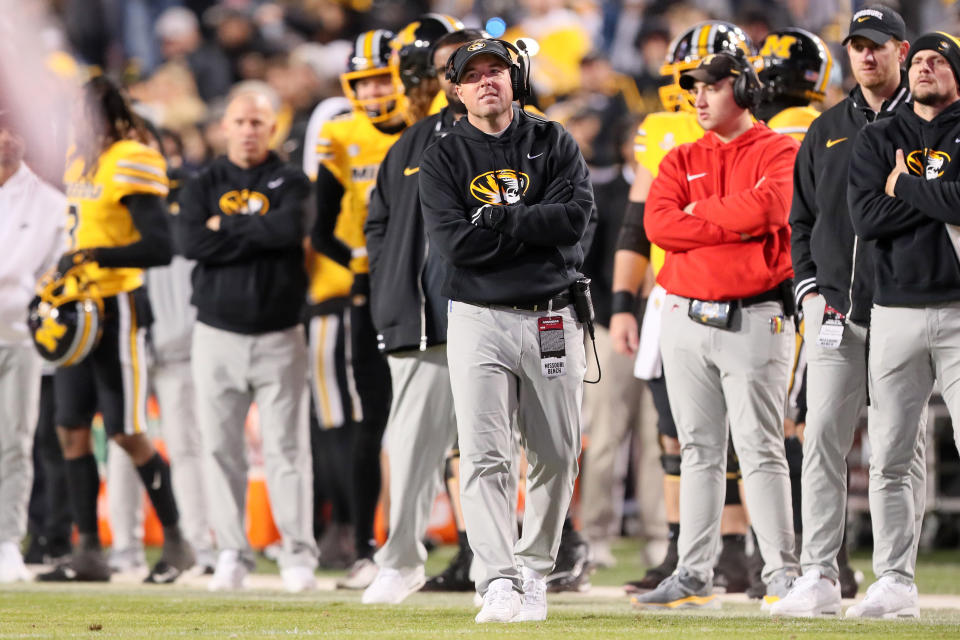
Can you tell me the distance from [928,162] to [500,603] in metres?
2.21

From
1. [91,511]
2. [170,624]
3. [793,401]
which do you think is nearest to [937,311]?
[793,401]

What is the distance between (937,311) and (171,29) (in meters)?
12.1

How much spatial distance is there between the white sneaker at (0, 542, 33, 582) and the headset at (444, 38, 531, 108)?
3914 millimetres

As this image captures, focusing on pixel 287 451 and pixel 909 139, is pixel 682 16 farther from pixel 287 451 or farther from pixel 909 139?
pixel 909 139

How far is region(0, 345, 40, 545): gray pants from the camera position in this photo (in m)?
8.76

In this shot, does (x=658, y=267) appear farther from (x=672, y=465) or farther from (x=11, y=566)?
(x=11, y=566)

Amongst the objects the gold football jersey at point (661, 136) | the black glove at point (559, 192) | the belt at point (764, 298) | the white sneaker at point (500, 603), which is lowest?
the white sneaker at point (500, 603)

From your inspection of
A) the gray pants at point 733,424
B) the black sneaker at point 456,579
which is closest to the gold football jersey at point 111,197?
the black sneaker at point 456,579

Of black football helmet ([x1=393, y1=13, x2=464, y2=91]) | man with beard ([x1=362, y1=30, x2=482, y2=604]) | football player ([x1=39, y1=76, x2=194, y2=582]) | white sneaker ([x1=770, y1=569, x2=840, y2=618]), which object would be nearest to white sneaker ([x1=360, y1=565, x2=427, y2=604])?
man with beard ([x1=362, y1=30, x2=482, y2=604])

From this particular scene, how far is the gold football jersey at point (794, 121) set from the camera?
749 centimetres

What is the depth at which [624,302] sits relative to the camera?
7.42 metres

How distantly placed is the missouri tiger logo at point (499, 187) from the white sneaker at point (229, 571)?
2791 mm

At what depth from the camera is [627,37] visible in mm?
15445

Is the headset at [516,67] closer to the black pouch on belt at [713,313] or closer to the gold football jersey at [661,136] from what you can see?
the black pouch on belt at [713,313]
